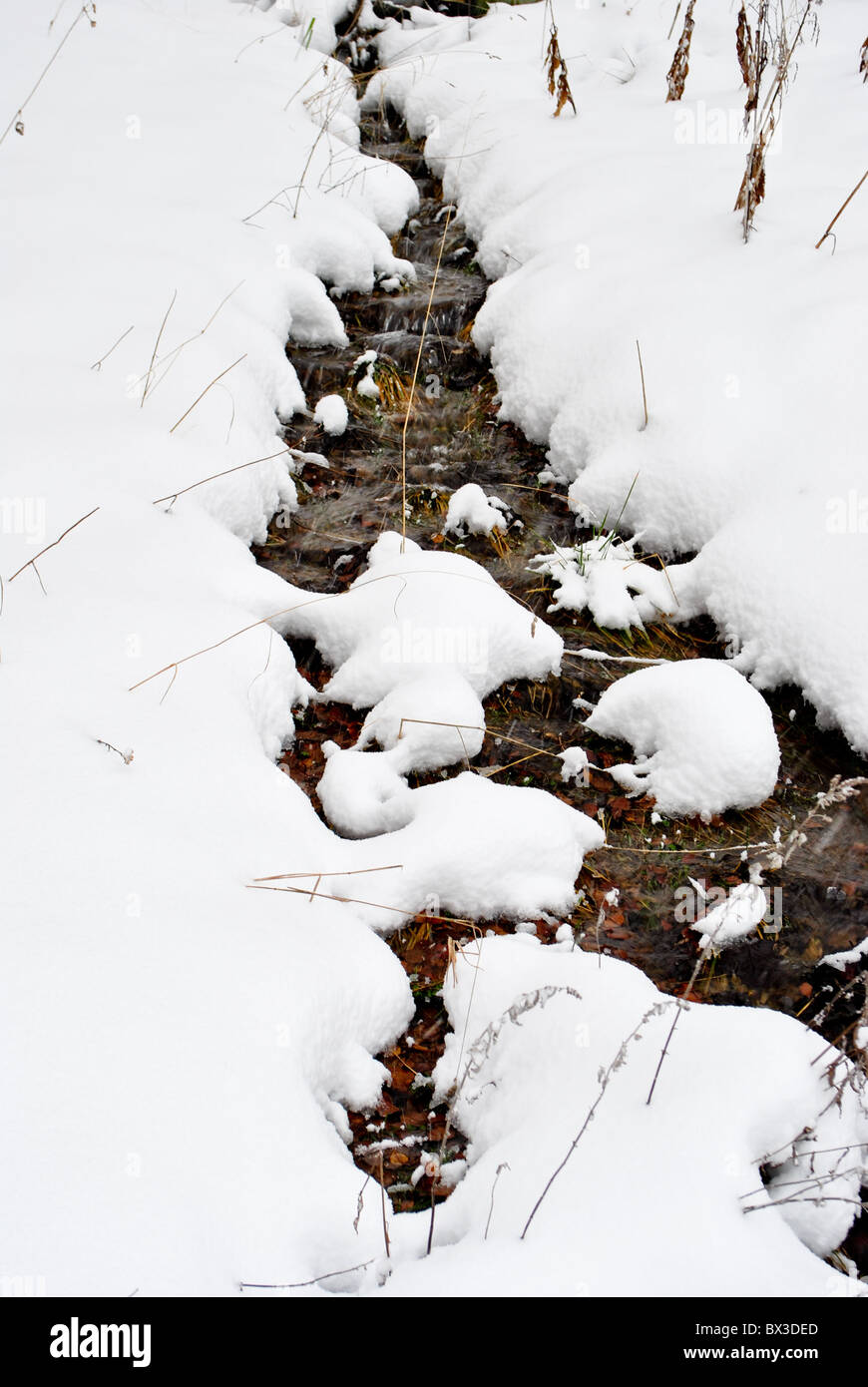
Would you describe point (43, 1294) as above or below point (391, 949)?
above

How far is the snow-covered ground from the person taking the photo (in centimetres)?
148

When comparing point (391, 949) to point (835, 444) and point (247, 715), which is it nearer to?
point (247, 715)

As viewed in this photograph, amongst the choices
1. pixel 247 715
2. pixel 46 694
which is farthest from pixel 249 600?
pixel 46 694

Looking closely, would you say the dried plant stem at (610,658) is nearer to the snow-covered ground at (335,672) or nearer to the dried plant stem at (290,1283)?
the snow-covered ground at (335,672)

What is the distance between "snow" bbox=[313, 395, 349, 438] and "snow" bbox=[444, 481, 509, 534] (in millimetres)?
816

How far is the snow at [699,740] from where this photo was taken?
254cm

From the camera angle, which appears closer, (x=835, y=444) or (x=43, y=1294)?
(x=43, y=1294)

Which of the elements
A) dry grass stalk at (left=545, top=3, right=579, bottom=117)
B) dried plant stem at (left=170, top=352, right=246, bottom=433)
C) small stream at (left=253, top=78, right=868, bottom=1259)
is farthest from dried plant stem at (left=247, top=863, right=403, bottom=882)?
dry grass stalk at (left=545, top=3, right=579, bottom=117)

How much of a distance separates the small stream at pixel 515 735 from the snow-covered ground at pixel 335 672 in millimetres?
96

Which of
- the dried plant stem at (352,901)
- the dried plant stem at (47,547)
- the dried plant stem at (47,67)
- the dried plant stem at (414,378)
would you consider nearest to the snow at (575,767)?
the dried plant stem at (352,901)

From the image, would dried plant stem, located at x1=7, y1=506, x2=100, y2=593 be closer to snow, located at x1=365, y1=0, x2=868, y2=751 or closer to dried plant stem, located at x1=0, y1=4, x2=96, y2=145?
snow, located at x1=365, y1=0, x2=868, y2=751

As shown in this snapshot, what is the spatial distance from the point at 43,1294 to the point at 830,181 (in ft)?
16.7

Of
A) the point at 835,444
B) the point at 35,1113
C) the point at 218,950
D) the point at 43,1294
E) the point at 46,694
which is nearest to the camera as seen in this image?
the point at 43,1294

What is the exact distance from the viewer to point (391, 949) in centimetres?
216
